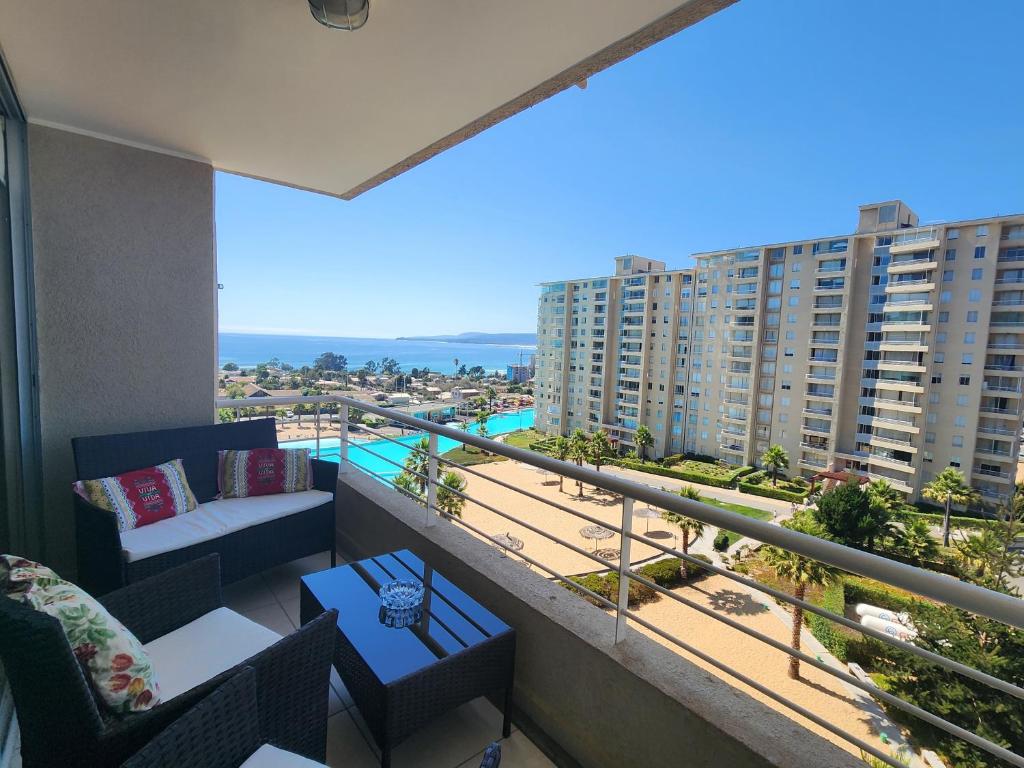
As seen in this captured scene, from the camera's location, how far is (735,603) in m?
16.4

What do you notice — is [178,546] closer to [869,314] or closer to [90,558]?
[90,558]

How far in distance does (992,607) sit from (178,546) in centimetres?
257

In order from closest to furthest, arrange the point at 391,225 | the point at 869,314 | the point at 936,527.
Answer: the point at 936,527
the point at 869,314
the point at 391,225

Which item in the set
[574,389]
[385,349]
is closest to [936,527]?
[574,389]

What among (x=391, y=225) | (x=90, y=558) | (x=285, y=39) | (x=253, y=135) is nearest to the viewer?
(x=285, y=39)

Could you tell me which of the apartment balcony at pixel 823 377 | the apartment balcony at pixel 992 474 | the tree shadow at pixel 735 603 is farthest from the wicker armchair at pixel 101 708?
the apartment balcony at pixel 823 377

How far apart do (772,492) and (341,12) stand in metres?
33.3

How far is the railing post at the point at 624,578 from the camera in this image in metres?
1.32

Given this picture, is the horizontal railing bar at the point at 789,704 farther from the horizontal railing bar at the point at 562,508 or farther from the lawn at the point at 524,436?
the lawn at the point at 524,436

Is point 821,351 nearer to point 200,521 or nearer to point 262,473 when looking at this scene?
point 262,473

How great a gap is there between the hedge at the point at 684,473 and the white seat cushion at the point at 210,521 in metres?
32.1

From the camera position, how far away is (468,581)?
185 centimetres

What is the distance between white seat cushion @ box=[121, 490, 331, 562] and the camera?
6.54 feet

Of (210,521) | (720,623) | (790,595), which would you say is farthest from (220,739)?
(720,623)
